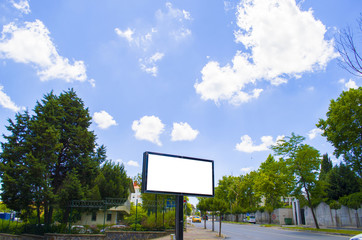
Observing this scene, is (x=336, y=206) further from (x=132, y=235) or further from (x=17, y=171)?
(x=17, y=171)

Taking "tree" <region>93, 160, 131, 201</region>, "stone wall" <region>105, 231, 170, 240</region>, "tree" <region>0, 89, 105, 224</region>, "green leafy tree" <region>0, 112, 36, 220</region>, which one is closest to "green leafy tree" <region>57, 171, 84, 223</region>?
"tree" <region>0, 89, 105, 224</region>

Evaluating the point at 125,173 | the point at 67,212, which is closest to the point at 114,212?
the point at 125,173

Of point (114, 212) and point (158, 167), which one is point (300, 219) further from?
point (158, 167)

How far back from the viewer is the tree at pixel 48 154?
680 inches

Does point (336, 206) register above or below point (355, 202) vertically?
below

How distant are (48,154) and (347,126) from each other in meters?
29.6

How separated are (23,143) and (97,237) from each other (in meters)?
8.99

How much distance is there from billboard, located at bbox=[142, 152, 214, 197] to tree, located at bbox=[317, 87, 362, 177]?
21.6 meters

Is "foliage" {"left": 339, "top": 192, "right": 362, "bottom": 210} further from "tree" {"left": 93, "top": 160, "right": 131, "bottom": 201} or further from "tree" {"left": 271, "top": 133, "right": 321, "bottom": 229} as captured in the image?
"tree" {"left": 93, "top": 160, "right": 131, "bottom": 201}

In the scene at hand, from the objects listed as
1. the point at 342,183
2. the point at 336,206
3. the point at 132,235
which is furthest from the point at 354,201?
the point at 132,235

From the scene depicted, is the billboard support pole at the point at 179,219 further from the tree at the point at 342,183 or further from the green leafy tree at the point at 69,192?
the tree at the point at 342,183

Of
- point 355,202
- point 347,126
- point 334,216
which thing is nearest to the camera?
point 347,126

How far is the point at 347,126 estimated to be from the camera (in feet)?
89.9

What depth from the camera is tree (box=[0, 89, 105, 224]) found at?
17.3 m
